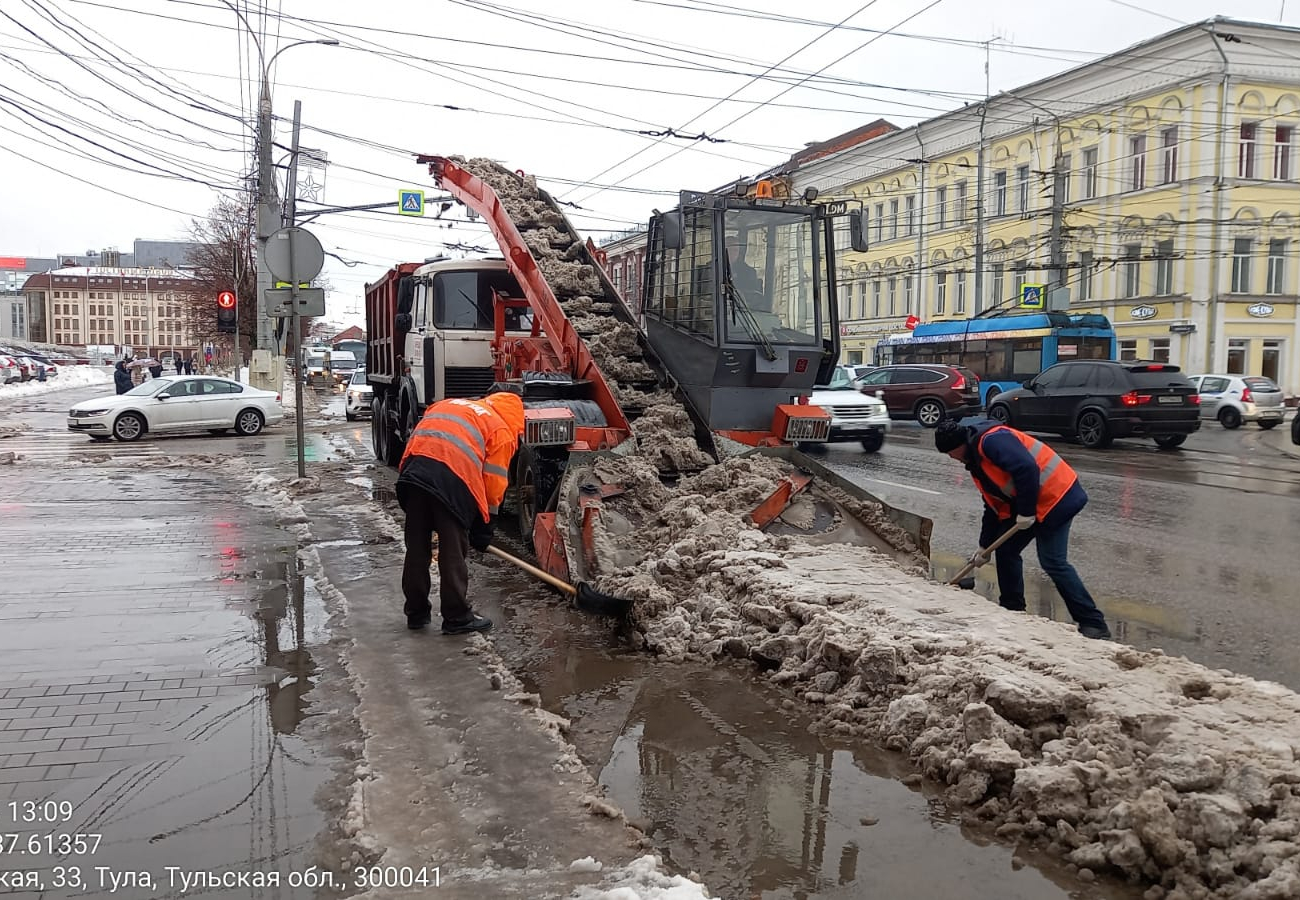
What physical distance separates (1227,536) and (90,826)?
9.69 m

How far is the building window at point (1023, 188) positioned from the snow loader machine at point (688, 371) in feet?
113

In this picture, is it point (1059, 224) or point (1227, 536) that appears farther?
point (1059, 224)

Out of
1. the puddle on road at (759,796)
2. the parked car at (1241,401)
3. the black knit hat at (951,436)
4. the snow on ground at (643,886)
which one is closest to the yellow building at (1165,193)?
the parked car at (1241,401)

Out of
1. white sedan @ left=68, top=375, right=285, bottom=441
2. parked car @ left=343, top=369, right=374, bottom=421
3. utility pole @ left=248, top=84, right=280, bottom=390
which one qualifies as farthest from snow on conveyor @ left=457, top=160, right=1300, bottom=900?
parked car @ left=343, top=369, right=374, bottom=421

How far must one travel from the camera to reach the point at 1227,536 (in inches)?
372

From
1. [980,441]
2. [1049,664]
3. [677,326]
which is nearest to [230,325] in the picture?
[677,326]

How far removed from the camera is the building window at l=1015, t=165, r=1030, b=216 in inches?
1571

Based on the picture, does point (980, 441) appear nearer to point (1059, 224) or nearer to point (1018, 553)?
point (1018, 553)

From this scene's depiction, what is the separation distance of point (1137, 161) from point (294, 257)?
33.9m

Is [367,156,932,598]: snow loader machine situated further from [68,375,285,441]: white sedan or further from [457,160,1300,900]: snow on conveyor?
[68,375,285,441]: white sedan

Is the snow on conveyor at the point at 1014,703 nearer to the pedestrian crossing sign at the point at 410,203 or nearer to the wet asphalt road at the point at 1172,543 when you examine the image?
the wet asphalt road at the point at 1172,543

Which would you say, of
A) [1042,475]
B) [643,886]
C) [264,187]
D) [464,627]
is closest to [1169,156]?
[264,187]

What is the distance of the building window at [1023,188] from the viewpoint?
39.9 meters

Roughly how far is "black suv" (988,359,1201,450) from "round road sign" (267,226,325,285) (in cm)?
1309
